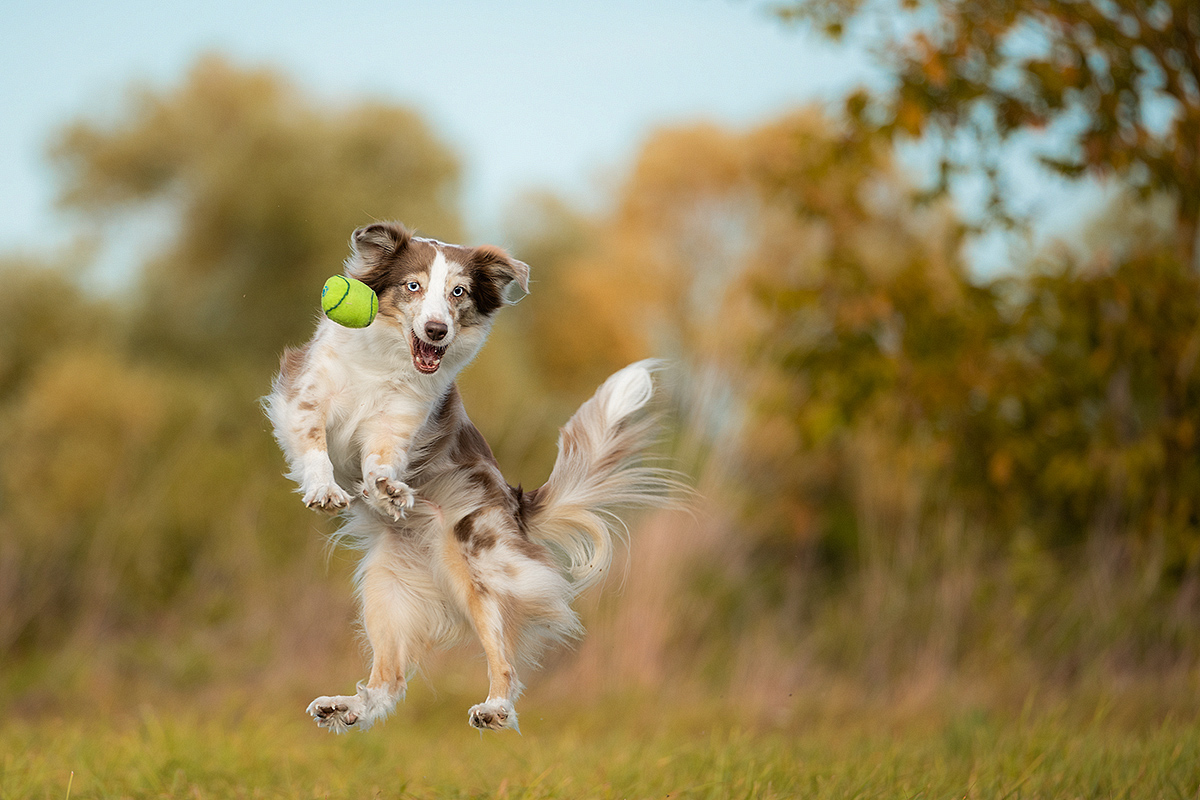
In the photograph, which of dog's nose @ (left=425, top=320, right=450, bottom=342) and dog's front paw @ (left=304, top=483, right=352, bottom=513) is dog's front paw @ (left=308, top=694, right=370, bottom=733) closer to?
dog's front paw @ (left=304, top=483, right=352, bottom=513)

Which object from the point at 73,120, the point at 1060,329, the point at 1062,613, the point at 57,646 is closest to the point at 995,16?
the point at 1060,329

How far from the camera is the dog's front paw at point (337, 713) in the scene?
308 centimetres

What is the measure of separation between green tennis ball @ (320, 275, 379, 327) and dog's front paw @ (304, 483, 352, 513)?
0.43 metres

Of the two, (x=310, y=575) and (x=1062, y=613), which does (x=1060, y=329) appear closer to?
(x=1062, y=613)

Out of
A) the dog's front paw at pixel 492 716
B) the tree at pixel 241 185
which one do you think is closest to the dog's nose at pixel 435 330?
the dog's front paw at pixel 492 716

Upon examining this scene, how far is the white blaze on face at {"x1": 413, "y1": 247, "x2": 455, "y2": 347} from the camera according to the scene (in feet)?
9.87

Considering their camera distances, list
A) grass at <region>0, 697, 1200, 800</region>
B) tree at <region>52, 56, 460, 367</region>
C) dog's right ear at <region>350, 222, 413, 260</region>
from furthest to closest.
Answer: tree at <region>52, 56, 460, 367</region> → grass at <region>0, 697, 1200, 800</region> → dog's right ear at <region>350, 222, 413, 260</region>

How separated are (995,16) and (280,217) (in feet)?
41.5

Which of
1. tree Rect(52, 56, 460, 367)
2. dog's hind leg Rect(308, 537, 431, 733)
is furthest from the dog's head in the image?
tree Rect(52, 56, 460, 367)

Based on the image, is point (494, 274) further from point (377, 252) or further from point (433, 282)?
point (377, 252)

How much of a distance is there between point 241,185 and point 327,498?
1701cm

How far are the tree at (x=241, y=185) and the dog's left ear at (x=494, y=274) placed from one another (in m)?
12.8

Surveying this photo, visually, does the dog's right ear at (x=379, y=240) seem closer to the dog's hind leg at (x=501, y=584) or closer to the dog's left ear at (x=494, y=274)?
the dog's left ear at (x=494, y=274)

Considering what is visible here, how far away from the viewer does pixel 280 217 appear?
59.0 ft
